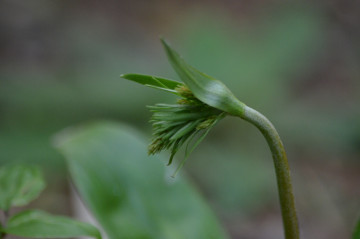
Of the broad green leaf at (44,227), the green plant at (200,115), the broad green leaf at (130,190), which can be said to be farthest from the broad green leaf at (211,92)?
the broad green leaf at (130,190)

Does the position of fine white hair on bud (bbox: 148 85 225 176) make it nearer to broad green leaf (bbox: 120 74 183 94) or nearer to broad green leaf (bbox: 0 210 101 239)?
broad green leaf (bbox: 120 74 183 94)

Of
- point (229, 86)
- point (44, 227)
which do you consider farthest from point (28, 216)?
point (229, 86)

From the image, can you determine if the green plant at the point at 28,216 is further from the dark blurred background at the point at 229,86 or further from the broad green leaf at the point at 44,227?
the dark blurred background at the point at 229,86

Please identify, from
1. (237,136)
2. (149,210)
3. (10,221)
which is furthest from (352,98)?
(10,221)

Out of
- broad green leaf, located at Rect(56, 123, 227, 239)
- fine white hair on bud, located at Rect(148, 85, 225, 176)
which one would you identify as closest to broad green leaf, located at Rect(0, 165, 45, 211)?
broad green leaf, located at Rect(56, 123, 227, 239)

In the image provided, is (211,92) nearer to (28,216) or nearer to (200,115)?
(200,115)

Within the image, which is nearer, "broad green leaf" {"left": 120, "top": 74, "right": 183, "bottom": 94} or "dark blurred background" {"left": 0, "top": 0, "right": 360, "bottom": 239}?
"broad green leaf" {"left": 120, "top": 74, "right": 183, "bottom": 94}

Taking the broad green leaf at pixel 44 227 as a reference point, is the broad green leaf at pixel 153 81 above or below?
above
